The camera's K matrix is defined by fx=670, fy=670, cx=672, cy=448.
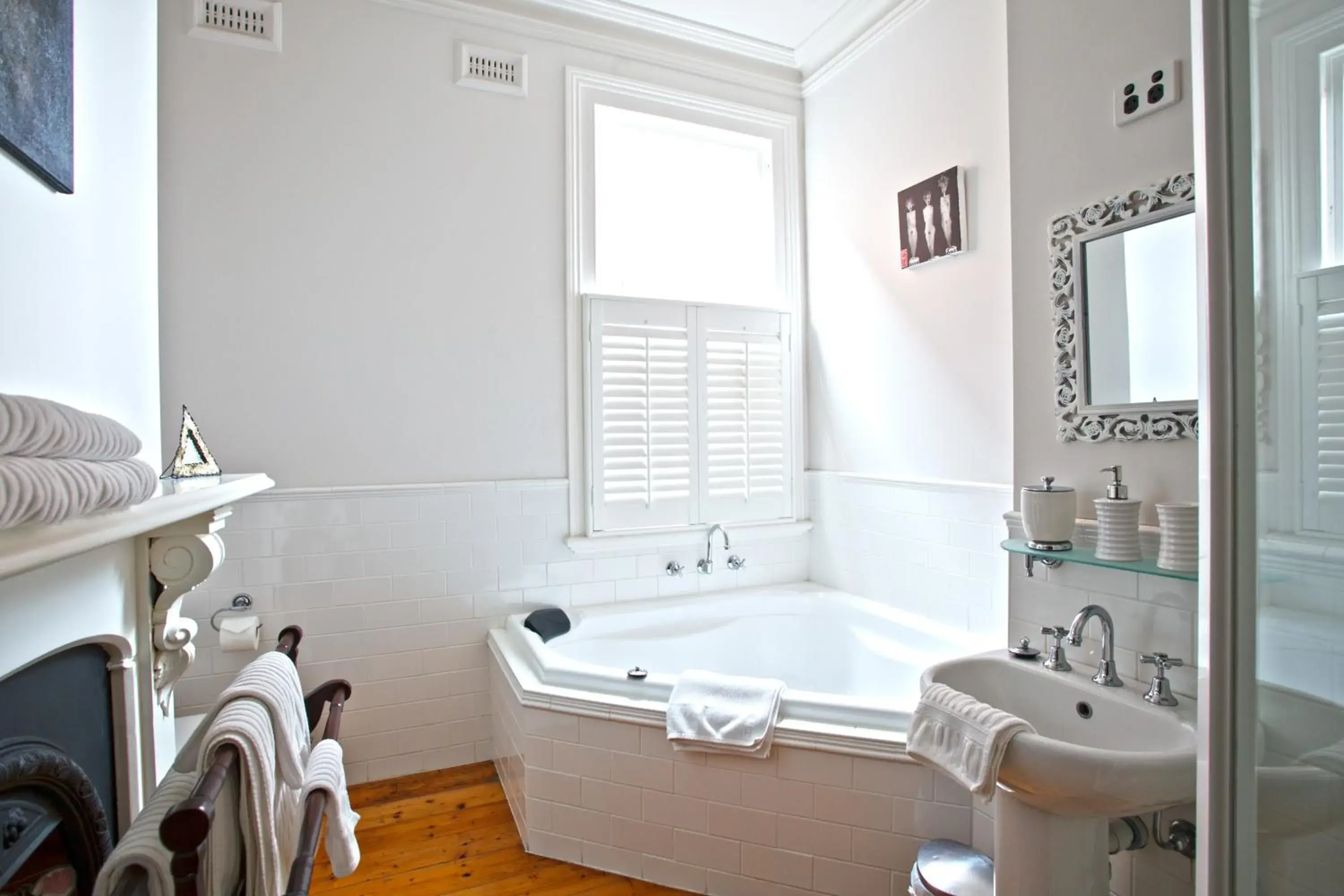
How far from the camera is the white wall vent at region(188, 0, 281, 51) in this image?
94.1 inches

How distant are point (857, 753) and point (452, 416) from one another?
1948mm

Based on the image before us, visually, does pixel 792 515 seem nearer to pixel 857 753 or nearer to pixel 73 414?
pixel 857 753

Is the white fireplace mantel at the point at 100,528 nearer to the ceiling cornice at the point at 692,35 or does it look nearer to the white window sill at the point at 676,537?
the white window sill at the point at 676,537

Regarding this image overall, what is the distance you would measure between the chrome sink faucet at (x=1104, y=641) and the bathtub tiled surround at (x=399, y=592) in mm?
1903

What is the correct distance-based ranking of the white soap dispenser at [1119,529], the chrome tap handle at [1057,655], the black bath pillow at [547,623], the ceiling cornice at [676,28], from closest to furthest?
the white soap dispenser at [1119,529] < the chrome tap handle at [1057,655] < the black bath pillow at [547,623] < the ceiling cornice at [676,28]

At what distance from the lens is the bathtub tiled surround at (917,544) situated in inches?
94.0

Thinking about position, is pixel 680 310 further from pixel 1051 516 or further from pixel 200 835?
pixel 200 835

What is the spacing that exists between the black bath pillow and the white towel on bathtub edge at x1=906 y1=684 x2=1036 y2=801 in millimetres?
1516

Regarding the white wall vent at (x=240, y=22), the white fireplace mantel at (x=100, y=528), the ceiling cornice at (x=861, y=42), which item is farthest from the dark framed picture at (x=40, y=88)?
the ceiling cornice at (x=861, y=42)

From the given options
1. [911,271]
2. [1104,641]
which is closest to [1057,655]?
[1104,641]

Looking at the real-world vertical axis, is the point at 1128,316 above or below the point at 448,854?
above

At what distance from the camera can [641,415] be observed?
3002 millimetres

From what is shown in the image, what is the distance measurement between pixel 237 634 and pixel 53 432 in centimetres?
192

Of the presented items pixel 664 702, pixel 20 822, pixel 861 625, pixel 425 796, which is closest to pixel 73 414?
pixel 20 822
